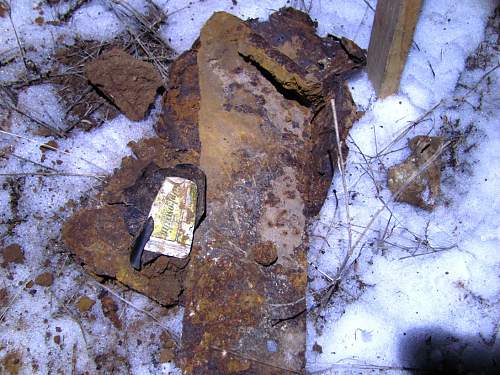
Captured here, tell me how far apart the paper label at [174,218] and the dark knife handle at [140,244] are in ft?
0.04

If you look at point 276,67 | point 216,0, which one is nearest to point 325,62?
point 276,67

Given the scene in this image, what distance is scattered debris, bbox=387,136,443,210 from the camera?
167 cm

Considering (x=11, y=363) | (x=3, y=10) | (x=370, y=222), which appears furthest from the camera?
(x=3, y=10)

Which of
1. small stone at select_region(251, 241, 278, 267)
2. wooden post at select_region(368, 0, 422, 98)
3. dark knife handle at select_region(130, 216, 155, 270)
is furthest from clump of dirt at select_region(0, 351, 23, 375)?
wooden post at select_region(368, 0, 422, 98)

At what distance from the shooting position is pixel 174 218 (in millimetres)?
1558

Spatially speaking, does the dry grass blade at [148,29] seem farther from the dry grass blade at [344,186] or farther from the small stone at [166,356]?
the small stone at [166,356]

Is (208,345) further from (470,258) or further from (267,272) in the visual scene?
(470,258)

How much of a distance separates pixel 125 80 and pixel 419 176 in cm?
114

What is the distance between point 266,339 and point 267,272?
215 mm

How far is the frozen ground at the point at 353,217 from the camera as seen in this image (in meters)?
1.55

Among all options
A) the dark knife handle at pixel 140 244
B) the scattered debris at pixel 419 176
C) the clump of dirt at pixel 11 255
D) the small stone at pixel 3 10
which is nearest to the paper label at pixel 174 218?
the dark knife handle at pixel 140 244

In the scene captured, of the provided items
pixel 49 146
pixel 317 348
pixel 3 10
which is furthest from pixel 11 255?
pixel 317 348

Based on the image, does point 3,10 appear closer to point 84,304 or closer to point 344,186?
point 84,304

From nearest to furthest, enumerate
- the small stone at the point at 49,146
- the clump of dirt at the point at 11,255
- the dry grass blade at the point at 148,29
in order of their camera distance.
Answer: the clump of dirt at the point at 11,255 → the small stone at the point at 49,146 → the dry grass blade at the point at 148,29
